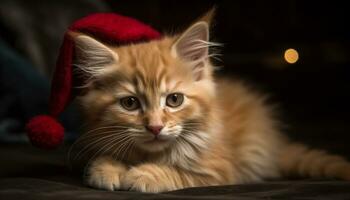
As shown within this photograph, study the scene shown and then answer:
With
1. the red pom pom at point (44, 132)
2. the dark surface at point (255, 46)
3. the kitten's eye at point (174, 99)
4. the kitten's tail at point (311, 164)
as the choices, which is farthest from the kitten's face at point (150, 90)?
the dark surface at point (255, 46)

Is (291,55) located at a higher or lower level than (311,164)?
higher

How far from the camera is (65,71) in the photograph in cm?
143

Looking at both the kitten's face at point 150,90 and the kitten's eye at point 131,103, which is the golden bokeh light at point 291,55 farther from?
the kitten's eye at point 131,103

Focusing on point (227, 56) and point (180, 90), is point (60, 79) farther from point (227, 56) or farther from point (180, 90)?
point (227, 56)

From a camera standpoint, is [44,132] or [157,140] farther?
[44,132]

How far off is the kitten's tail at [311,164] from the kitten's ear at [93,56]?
590 millimetres

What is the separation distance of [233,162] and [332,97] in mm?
1095

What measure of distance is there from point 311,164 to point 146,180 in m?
0.51

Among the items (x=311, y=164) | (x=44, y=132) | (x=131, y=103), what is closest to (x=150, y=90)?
(x=131, y=103)

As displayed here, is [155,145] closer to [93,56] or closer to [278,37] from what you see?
[93,56]

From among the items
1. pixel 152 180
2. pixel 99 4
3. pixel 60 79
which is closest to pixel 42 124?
pixel 60 79

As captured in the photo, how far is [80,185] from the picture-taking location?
139 centimetres

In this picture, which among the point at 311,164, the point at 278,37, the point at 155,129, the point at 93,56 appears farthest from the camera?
the point at 278,37

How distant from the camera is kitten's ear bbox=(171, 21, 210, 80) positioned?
54.7 inches
